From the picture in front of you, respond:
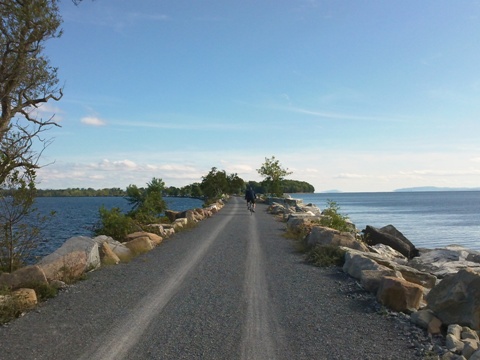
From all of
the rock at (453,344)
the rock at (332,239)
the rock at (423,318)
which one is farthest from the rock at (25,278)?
the rock at (332,239)

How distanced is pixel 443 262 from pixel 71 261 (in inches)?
611

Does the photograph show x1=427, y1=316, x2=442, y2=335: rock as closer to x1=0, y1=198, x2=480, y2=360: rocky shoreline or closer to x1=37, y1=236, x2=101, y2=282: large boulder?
x1=0, y1=198, x2=480, y2=360: rocky shoreline

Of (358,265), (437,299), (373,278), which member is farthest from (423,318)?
(358,265)

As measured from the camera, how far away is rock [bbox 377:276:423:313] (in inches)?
325

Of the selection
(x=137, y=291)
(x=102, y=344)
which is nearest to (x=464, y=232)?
(x=137, y=291)

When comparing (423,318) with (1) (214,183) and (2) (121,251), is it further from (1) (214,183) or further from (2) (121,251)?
(1) (214,183)

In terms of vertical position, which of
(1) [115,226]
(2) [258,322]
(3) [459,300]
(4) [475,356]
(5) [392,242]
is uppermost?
(1) [115,226]

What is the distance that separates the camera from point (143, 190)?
127 feet

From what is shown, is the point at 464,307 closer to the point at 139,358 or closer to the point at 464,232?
the point at 139,358

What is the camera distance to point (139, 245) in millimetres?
15930

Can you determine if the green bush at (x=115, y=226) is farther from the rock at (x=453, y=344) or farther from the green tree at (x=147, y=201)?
the rock at (x=453, y=344)

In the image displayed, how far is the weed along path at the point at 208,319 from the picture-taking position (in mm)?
6309

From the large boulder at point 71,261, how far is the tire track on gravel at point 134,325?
229 cm

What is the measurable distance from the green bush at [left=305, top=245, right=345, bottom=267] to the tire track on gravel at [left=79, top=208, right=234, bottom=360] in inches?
156
